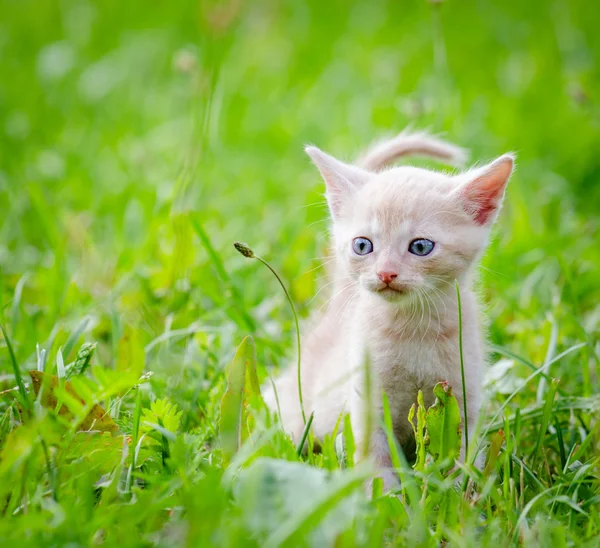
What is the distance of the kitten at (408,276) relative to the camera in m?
2.04

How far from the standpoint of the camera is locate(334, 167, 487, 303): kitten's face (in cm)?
201

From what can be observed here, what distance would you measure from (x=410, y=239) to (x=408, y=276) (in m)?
0.11

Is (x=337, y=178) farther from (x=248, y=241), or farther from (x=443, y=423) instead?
(x=248, y=241)

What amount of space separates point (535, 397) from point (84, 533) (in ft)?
5.06

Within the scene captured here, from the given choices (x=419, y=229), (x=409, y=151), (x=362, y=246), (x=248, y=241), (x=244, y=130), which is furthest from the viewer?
(x=244, y=130)

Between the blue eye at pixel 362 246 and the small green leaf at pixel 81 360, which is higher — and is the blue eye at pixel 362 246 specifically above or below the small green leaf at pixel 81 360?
above

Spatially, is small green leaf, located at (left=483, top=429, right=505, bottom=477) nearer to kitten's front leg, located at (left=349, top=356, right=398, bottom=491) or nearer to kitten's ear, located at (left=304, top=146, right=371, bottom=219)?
kitten's front leg, located at (left=349, top=356, right=398, bottom=491)

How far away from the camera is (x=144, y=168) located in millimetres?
4395

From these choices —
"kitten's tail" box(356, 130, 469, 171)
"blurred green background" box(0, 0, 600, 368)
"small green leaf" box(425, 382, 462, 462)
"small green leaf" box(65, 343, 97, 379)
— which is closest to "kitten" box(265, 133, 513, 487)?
"small green leaf" box(425, 382, 462, 462)

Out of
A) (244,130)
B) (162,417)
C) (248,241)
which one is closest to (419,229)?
(162,417)

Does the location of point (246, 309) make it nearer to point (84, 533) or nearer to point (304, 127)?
point (84, 533)

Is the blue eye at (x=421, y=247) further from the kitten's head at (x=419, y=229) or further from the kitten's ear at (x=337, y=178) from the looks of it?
the kitten's ear at (x=337, y=178)

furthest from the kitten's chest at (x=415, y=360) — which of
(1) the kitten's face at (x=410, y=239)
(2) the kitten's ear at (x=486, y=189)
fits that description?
(2) the kitten's ear at (x=486, y=189)

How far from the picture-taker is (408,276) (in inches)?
78.3
